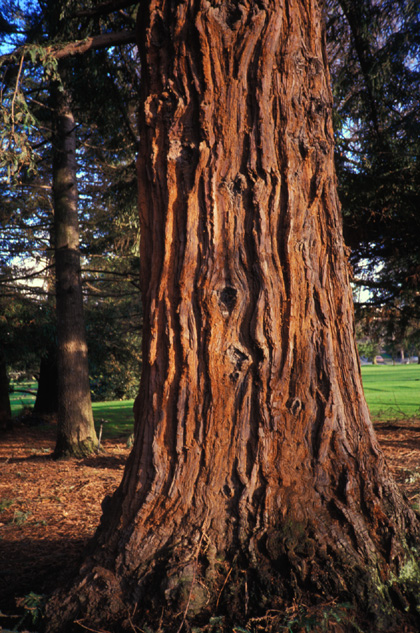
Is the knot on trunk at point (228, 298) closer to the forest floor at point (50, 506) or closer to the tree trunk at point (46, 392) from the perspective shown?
the forest floor at point (50, 506)

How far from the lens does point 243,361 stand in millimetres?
2496

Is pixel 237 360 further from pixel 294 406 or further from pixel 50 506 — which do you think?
pixel 50 506

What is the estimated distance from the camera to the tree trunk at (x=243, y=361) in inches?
92.2

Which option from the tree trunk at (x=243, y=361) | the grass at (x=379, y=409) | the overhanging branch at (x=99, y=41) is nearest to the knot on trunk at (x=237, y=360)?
the tree trunk at (x=243, y=361)

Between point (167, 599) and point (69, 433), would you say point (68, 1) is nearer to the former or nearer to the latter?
point (69, 433)

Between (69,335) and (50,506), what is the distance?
3.69 meters

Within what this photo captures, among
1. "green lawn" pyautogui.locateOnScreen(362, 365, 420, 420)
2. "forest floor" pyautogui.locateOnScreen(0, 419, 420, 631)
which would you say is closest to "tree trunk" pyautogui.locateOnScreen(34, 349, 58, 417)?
"forest floor" pyautogui.locateOnScreen(0, 419, 420, 631)

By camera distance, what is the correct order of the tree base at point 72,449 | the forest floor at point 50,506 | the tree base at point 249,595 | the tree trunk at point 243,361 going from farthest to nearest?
the tree base at point 72,449 → the forest floor at point 50,506 → the tree trunk at point 243,361 → the tree base at point 249,595

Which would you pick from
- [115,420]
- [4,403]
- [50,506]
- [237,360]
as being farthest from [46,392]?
[237,360]

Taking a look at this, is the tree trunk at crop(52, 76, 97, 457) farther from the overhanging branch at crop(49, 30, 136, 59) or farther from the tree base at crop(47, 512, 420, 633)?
the tree base at crop(47, 512, 420, 633)

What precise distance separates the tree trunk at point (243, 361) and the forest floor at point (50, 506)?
1.90ft

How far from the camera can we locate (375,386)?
1992 centimetres

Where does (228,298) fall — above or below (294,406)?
above

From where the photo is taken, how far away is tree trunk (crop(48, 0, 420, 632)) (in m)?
2.34
